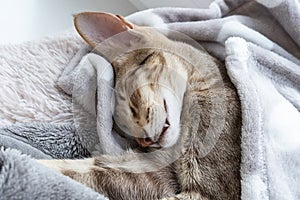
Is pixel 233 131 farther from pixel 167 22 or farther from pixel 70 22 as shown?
pixel 70 22

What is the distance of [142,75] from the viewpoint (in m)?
0.85

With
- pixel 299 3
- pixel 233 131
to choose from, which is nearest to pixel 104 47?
pixel 233 131

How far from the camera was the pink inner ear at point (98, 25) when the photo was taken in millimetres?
851

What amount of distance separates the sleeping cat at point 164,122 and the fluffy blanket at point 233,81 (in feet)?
0.11

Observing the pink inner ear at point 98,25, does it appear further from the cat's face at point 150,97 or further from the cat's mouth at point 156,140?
the cat's mouth at point 156,140

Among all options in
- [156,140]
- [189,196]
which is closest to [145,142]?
[156,140]

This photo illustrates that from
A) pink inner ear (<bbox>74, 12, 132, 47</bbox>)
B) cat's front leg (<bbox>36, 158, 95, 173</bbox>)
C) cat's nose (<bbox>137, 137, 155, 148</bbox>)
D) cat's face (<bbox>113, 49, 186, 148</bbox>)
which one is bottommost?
cat's front leg (<bbox>36, 158, 95, 173</bbox>)

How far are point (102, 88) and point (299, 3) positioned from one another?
43 centimetres

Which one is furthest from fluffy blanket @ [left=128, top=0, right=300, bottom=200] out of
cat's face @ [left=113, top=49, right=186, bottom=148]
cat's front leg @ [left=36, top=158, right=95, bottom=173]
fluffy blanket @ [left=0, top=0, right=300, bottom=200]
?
cat's front leg @ [left=36, top=158, right=95, bottom=173]

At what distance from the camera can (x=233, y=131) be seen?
790mm

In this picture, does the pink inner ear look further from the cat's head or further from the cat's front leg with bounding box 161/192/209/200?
the cat's front leg with bounding box 161/192/209/200

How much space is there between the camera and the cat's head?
804mm

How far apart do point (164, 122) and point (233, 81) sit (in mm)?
137

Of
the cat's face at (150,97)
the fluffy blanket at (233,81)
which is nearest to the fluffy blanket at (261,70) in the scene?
the fluffy blanket at (233,81)
